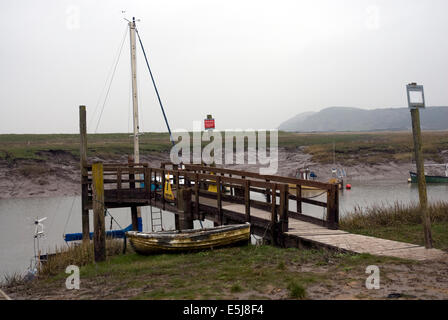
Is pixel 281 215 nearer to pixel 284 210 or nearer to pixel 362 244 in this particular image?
pixel 284 210

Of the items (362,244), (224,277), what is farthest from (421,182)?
(224,277)

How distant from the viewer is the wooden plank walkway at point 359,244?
9578mm

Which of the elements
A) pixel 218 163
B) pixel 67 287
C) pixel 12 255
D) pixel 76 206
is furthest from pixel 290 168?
pixel 67 287

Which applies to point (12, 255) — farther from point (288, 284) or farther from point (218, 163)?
point (218, 163)

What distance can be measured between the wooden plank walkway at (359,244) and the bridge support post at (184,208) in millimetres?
3032

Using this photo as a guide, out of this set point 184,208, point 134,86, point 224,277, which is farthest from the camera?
point 134,86

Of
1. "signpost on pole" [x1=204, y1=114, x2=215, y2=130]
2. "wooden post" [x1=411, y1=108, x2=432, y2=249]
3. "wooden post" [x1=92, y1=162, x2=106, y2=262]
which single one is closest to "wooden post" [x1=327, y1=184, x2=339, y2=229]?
"wooden post" [x1=411, y1=108, x2=432, y2=249]

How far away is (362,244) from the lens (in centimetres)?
1056

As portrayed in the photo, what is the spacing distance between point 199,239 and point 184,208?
300 cm

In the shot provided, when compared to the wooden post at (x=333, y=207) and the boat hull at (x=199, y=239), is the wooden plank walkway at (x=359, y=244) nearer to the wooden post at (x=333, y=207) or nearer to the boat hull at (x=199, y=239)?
the wooden post at (x=333, y=207)

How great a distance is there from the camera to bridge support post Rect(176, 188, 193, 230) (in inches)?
595

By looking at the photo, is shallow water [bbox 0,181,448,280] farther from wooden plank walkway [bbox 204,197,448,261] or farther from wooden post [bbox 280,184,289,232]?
wooden post [bbox 280,184,289,232]

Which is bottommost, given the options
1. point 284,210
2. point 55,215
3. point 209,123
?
point 55,215
